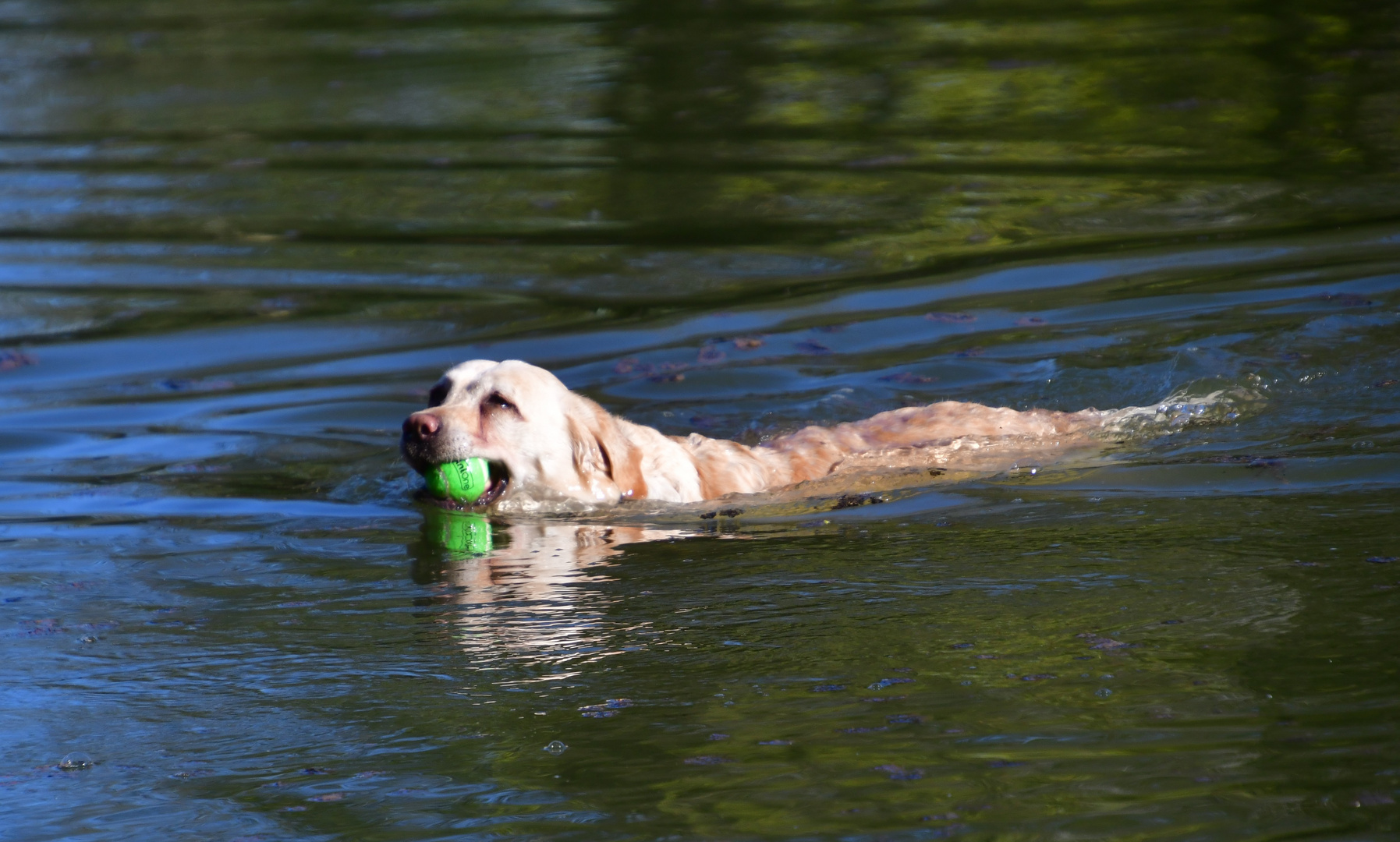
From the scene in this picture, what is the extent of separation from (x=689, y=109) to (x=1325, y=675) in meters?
12.8

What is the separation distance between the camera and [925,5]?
62.5 ft

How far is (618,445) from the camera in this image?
23.4 ft

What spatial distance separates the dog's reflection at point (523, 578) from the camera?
5086 millimetres

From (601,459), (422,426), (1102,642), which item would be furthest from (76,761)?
(601,459)

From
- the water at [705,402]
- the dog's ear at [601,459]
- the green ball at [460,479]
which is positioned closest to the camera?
the water at [705,402]

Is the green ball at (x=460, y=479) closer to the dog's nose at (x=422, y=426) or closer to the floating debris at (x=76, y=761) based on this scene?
the dog's nose at (x=422, y=426)

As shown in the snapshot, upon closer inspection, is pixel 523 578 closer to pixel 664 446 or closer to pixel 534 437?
pixel 534 437

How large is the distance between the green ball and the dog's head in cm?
5

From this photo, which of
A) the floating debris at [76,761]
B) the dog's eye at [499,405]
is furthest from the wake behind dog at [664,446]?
the floating debris at [76,761]

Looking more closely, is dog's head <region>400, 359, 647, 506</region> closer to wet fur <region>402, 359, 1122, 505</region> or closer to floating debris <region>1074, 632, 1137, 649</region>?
wet fur <region>402, 359, 1122, 505</region>

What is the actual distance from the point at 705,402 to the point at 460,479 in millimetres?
2803

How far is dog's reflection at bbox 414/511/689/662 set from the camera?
16.7 feet

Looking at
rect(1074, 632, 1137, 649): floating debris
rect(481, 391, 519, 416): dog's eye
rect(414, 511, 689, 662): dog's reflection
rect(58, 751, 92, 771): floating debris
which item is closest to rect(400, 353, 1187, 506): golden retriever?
rect(481, 391, 519, 416): dog's eye

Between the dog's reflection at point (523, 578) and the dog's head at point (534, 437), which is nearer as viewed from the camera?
the dog's reflection at point (523, 578)
